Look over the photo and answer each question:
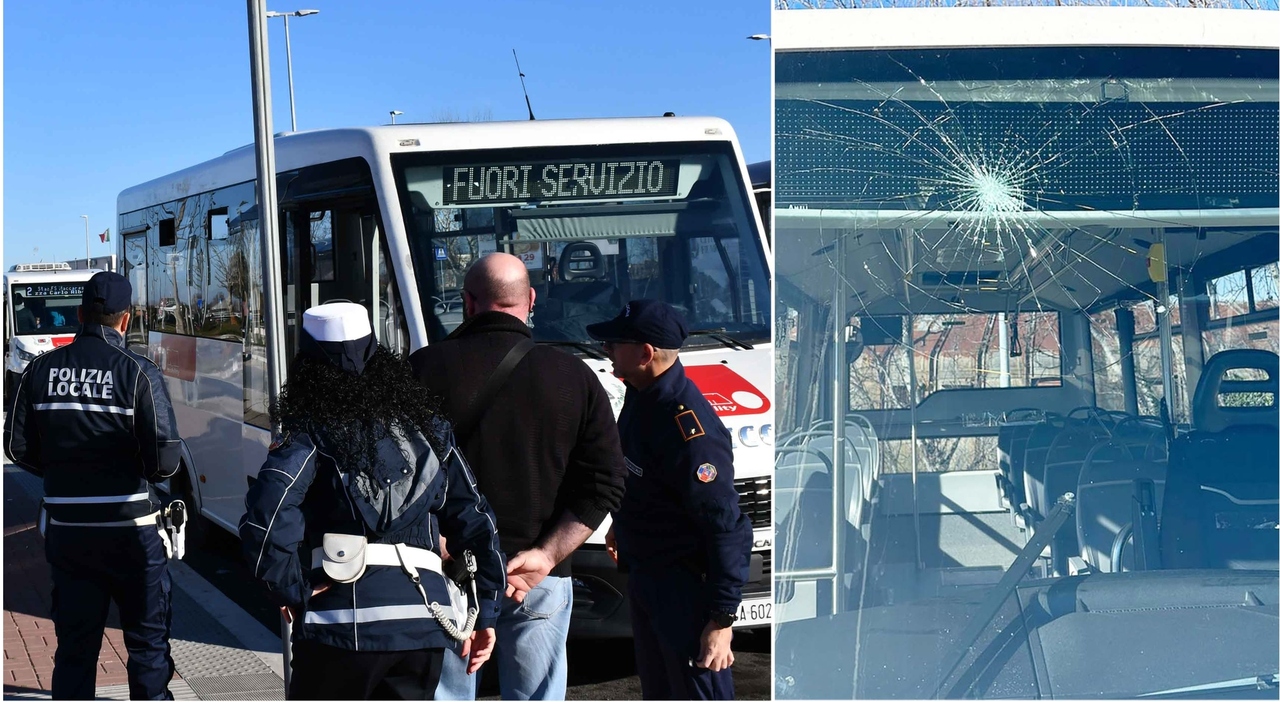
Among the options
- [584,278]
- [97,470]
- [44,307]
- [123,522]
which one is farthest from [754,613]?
[44,307]

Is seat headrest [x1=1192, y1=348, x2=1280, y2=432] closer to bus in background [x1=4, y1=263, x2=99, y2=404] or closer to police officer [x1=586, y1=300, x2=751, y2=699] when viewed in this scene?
police officer [x1=586, y1=300, x2=751, y2=699]

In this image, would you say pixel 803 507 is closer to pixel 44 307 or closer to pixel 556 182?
pixel 556 182

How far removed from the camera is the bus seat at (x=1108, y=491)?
248 cm

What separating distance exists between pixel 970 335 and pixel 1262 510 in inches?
25.0

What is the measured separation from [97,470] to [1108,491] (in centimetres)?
375

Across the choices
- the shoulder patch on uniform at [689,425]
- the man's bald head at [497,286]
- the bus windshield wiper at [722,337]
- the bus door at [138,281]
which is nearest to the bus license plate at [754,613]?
the bus windshield wiper at [722,337]

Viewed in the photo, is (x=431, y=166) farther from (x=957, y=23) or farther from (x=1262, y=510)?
(x=1262, y=510)

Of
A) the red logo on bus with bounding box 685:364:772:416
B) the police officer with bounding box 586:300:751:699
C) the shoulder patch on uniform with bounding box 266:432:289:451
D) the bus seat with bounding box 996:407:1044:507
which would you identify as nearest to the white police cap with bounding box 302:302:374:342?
the shoulder patch on uniform with bounding box 266:432:289:451

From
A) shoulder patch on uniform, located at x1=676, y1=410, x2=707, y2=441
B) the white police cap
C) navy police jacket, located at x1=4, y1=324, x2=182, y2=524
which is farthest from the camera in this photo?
navy police jacket, located at x1=4, y1=324, x2=182, y2=524

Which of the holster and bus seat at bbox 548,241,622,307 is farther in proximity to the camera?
bus seat at bbox 548,241,622,307

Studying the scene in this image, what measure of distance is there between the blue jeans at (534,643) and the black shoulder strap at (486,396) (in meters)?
0.57

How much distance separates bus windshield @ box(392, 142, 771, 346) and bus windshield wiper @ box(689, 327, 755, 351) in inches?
1.3

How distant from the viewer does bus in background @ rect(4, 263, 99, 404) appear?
2598 cm

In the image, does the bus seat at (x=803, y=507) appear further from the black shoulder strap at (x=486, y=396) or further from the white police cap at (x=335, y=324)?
the black shoulder strap at (x=486, y=396)
